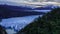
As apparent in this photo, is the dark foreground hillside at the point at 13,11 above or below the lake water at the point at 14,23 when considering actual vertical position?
above

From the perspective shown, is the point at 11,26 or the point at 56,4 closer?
the point at 11,26

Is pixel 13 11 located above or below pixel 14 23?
above

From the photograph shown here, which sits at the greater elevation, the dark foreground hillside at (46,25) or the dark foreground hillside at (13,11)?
the dark foreground hillside at (13,11)

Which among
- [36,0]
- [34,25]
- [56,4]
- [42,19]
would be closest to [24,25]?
[34,25]

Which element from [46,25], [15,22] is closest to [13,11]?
[15,22]

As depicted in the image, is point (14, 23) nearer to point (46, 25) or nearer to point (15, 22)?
point (15, 22)

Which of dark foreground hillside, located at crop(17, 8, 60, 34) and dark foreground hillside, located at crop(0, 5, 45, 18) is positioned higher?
dark foreground hillside, located at crop(0, 5, 45, 18)

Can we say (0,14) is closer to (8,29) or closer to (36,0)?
(8,29)

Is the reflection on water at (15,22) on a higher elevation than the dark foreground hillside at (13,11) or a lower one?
lower
